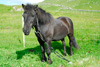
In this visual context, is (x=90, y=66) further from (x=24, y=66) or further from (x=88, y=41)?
(x=88, y=41)

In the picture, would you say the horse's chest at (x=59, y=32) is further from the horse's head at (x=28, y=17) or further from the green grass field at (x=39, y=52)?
the horse's head at (x=28, y=17)

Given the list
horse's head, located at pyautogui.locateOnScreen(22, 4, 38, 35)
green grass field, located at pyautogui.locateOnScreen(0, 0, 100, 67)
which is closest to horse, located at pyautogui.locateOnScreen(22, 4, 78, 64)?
horse's head, located at pyautogui.locateOnScreen(22, 4, 38, 35)

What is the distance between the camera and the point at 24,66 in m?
3.52

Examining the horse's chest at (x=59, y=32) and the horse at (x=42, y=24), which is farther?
the horse's chest at (x=59, y=32)

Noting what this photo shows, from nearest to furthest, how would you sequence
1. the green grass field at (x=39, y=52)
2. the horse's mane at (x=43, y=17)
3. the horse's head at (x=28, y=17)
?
1. the green grass field at (x=39, y=52)
2. the horse's head at (x=28, y=17)
3. the horse's mane at (x=43, y=17)

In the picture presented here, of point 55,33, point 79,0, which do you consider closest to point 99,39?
point 55,33

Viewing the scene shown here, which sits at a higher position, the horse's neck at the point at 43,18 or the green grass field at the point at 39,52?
the horse's neck at the point at 43,18

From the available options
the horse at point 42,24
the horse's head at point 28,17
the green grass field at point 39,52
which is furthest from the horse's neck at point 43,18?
the green grass field at point 39,52

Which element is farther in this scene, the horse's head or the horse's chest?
the horse's chest

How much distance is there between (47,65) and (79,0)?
319 ft

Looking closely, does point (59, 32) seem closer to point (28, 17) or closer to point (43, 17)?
point (43, 17)

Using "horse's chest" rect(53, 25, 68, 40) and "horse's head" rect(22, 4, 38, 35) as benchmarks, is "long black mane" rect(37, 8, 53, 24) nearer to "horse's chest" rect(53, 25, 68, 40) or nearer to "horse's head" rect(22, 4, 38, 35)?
"horse's head" rect(22, 4, 38, 35)

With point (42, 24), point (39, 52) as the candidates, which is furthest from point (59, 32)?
point (39, 52)

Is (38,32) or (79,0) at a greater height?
(79,0)
